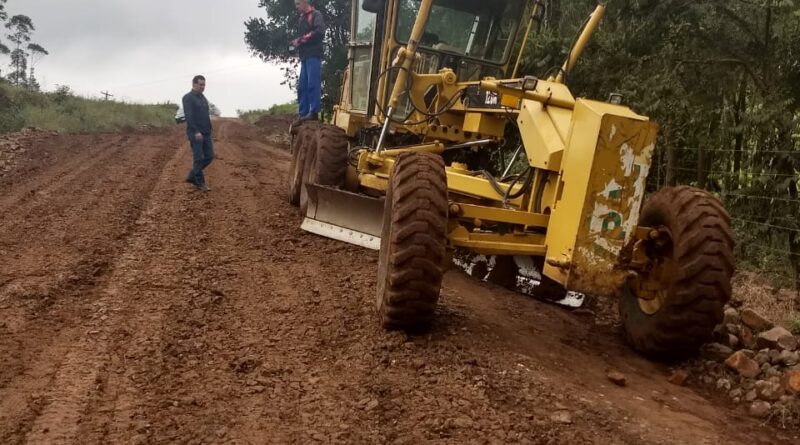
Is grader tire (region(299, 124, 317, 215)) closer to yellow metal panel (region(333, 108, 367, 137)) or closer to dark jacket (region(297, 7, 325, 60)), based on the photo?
yellow metal panel (region(333, 108, 367, 137))

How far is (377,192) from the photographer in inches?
308

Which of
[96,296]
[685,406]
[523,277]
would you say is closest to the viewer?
[685,406]

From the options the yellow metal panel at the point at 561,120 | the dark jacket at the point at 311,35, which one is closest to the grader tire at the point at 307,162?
the dark jacket at the point at 311,35

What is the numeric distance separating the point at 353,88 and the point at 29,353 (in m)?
5.63

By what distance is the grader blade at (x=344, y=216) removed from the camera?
748 cm

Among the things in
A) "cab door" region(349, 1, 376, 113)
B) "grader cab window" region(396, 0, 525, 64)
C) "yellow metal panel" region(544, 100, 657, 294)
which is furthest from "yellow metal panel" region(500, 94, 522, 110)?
"cab door" region(349, 1, 376, 113)

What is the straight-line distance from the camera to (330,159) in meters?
8.09

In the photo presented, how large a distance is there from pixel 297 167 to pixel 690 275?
19.7 feet

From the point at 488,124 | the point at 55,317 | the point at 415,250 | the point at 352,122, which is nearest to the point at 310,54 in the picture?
the point at 352,122

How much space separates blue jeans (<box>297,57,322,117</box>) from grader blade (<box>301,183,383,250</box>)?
127 inches

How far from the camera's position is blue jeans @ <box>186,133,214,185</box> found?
1084 cm

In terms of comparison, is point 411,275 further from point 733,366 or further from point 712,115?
point 712,115

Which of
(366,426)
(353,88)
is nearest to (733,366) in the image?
(366,426)

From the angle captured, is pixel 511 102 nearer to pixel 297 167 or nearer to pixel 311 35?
pixel 297 167
